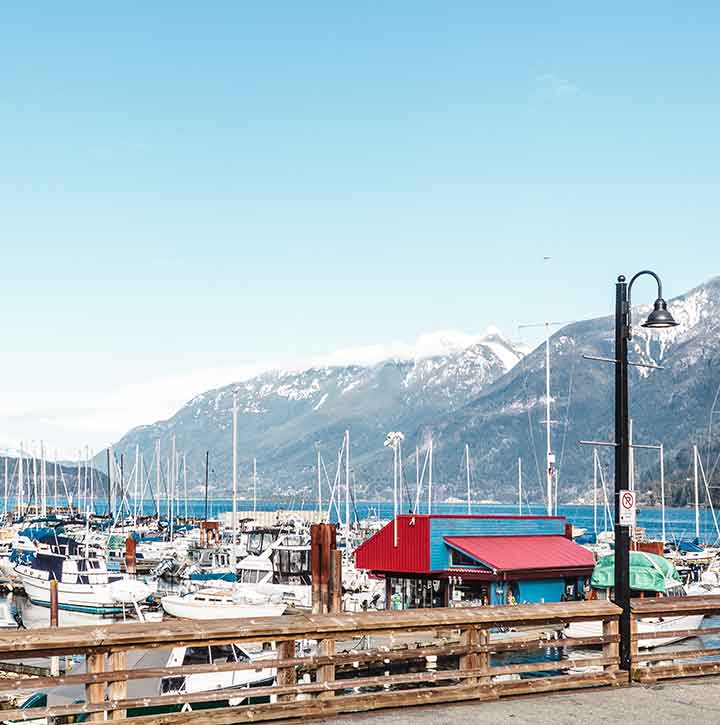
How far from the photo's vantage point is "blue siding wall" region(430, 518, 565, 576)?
44875mm

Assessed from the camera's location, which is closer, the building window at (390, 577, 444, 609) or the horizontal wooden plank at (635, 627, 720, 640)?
the horizontal wooden plank at (635, 627, 720, 640)

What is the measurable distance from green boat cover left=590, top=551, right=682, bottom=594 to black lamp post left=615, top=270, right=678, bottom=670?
1012 inches

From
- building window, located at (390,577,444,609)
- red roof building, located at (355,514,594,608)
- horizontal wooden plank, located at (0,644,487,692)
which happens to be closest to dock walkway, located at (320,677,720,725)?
horizontal wooden plank, located at (0,644,487,692)

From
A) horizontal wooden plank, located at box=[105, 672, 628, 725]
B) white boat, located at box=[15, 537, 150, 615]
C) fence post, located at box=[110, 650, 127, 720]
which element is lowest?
white boat, located at box=[15, 537, 150, 615]

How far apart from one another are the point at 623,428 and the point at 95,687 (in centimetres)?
925

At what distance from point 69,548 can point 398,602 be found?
141 feet

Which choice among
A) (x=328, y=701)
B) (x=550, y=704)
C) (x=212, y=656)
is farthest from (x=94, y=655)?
(x=212, y=656)

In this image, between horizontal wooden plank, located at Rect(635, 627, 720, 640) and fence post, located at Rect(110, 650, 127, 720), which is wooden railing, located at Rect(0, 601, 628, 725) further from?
horizontal wooden plank, located at Rect(635, 627, 720, 640)

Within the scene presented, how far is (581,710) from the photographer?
49.7 feet

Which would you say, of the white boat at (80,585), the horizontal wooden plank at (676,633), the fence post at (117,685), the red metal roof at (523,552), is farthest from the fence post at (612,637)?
the white boat at (80,585)

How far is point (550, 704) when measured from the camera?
51.2ft

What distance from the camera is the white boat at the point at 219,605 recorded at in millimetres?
52656

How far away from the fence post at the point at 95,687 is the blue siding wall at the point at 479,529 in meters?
32.5

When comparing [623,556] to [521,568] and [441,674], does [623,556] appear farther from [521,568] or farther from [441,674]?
[521,568]
